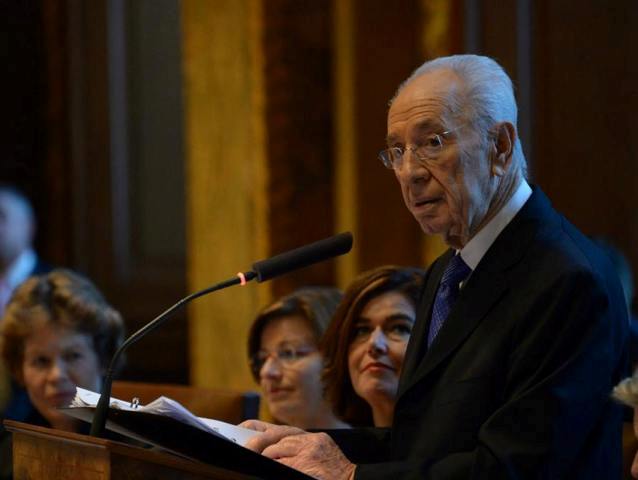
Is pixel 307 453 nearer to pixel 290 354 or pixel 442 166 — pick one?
pixel 442 166

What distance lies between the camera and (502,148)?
2564 mm

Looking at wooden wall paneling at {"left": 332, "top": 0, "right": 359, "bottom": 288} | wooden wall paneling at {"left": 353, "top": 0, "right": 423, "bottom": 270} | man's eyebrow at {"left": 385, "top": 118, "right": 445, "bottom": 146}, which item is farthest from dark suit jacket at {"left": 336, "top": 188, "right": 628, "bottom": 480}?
wooden wall paneling at {"left": 332, "top": 0, "right": 359, "bottom": 288}

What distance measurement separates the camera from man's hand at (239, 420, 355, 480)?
94.7 inches

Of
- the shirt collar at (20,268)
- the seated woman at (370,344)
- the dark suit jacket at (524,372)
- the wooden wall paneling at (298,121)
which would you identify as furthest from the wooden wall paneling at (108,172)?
the dark suit jacket at (524,372)

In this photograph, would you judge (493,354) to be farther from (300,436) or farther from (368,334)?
(368,334)

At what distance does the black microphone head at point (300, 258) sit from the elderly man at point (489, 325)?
180mm

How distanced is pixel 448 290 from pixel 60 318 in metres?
1.78

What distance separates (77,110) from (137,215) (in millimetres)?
828

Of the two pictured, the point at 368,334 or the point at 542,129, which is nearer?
the point at 368,334

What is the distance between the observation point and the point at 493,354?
238 centimetres

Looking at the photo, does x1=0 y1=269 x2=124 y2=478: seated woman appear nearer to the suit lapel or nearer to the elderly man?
the elderly man

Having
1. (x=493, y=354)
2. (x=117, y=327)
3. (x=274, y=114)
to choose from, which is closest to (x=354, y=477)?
(x=493, y=354)

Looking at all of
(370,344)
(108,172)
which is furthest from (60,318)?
(108,172)

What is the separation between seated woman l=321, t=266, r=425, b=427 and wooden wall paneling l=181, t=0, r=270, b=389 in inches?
120
